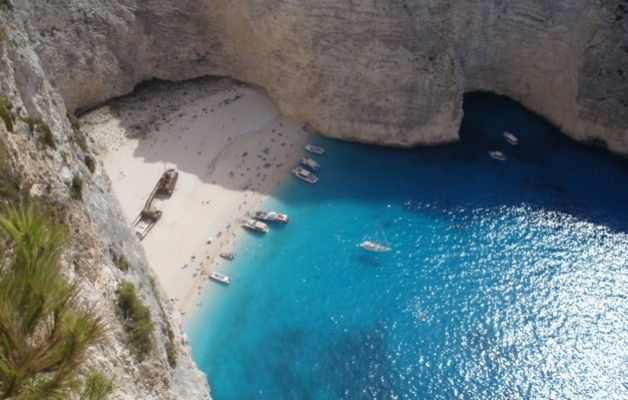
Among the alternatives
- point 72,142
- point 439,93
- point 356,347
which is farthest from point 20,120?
point 439,93

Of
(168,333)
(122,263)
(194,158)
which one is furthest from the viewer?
(194,158)

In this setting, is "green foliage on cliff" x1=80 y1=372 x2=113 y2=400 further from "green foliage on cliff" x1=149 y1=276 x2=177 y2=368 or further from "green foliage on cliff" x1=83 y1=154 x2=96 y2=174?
"green foliage on cliff" x1=83 y1=154 x2=96 y2=174

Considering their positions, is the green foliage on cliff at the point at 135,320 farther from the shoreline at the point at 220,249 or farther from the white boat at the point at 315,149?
the white boat at the point at 315,149

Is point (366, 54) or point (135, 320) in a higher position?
point (366, 54)

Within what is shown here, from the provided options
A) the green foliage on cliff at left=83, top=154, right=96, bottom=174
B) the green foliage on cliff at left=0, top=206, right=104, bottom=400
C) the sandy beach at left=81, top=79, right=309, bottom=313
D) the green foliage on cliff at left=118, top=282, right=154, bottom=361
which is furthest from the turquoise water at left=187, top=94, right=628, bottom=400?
the green foliage on cliff at left=0, top=206, right=104, bottom=400

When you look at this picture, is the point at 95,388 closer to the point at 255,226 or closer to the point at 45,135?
Answer: the point at 45,135

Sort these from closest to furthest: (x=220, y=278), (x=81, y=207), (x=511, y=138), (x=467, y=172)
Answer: (x=81, y=207) < (x=220, y=278) < (x=467, y=172) < (x=511, y=138)

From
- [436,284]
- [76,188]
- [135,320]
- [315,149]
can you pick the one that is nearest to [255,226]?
[315,149]

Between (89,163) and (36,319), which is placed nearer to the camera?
(36,319)
